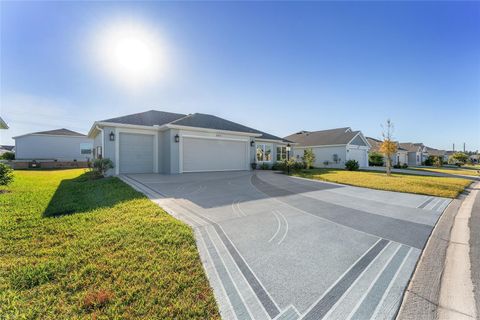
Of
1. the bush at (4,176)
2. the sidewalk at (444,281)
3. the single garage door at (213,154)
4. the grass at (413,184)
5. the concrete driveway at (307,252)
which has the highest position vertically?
the single garage door at (213,154)

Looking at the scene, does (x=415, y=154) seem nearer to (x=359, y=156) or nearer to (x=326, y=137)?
(x=359, y=156)

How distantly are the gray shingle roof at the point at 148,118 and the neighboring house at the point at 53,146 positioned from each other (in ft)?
55.4

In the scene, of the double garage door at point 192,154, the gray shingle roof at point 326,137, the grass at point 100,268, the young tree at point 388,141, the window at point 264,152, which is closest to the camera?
the grass at point 100,268

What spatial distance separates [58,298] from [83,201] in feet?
17.0

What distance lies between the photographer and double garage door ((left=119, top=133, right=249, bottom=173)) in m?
13.3

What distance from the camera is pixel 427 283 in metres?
2.63

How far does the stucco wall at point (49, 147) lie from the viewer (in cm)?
2548

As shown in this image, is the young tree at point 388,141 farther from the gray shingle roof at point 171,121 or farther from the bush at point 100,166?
the bush at point 100,166

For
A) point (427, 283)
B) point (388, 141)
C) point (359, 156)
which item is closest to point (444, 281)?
point (427, 283)

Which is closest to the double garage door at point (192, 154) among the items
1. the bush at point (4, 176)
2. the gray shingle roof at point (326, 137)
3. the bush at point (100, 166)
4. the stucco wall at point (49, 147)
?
the bush at point (100, 166)

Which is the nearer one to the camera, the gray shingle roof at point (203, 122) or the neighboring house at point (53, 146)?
the gray shingle roof at point (203, 122)

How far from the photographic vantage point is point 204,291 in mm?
2354

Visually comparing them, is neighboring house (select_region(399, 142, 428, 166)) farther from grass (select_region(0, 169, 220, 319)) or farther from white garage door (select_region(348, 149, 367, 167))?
grass (select_region(0, 169, 220, 319))

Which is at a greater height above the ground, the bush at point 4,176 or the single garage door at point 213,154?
the single garage door at point 213,154
